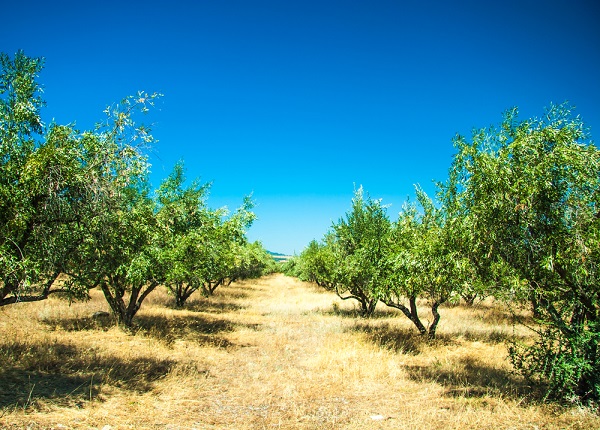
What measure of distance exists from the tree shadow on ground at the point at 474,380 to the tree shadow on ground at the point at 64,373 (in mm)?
9747

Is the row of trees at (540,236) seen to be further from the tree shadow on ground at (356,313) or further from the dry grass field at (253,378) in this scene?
the tree shadow on ground at (356,313)

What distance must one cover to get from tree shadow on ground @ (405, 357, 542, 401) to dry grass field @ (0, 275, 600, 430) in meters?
0.06

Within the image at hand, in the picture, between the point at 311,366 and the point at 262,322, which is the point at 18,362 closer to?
the point at 311,366

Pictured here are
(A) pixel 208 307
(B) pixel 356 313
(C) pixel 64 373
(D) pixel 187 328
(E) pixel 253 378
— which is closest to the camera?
(C) pixel 64 373

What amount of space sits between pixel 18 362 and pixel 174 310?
15.3 meters

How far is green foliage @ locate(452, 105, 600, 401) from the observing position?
8.33 m

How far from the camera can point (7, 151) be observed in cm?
844

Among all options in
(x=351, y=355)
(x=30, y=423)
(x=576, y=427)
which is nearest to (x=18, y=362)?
(x=30, y=423)

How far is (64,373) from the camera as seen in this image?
11000mm

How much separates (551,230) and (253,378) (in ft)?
34.3

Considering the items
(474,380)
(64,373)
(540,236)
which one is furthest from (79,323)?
(540,236)

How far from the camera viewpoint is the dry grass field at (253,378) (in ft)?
28.2

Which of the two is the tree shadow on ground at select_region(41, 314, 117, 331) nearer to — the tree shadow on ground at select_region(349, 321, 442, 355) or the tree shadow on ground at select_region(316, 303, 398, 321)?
the tree shadow on ground at select_region(349, 321, 442, 355)

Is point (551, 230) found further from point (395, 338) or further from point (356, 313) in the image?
point (356, 313)
